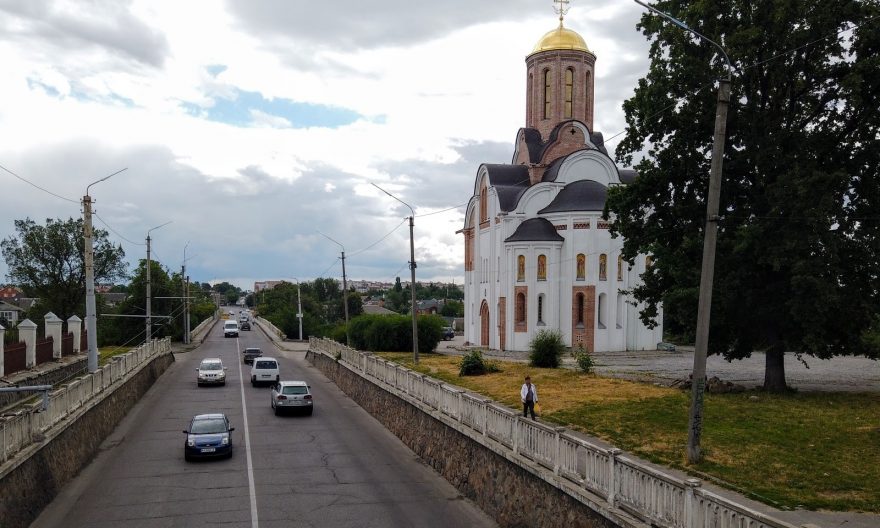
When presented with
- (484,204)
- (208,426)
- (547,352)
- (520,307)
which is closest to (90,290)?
(208,426)

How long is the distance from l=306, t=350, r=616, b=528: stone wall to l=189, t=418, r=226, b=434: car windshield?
17.9 feet

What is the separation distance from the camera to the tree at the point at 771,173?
64.6 feet

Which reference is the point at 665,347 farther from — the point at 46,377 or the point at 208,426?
the point at 46,377

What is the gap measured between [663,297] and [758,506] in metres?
12.4

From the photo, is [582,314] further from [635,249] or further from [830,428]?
[830,428]

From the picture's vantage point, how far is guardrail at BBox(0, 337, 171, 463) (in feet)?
43.6

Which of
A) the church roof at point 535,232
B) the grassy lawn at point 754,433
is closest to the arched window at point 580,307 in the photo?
the church roof at point 535,232

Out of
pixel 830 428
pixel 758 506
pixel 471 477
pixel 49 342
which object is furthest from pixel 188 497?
pixel 49 342

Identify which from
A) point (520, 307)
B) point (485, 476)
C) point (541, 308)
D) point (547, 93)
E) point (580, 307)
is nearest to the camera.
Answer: point (485, 476)

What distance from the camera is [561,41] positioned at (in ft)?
176

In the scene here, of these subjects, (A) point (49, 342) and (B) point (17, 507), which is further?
(A) point (49, 342)

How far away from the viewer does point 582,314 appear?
48.0m

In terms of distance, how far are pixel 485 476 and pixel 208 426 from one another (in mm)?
8574

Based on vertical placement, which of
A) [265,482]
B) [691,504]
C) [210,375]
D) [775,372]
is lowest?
[210,375]
